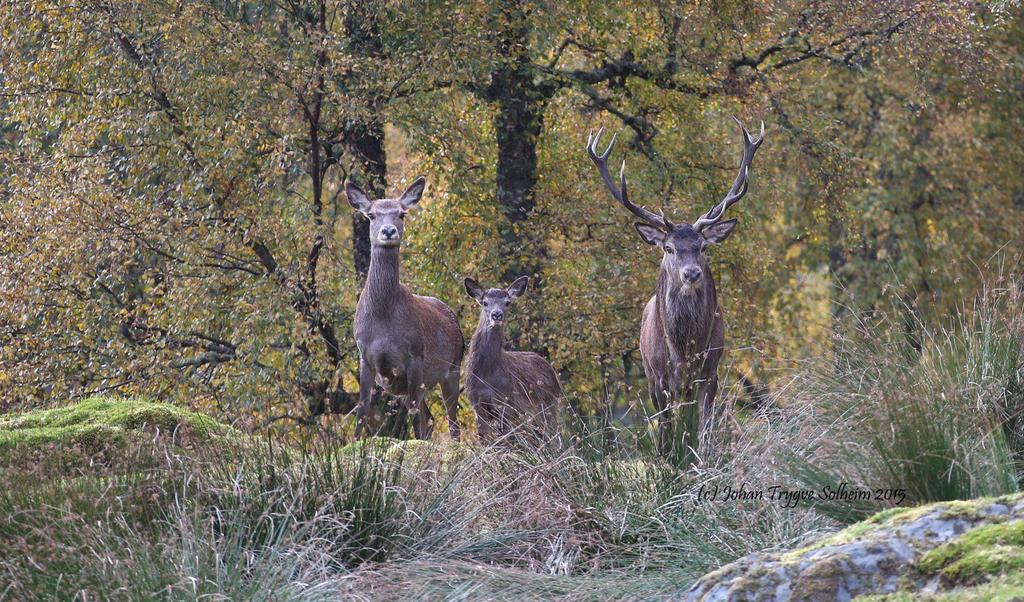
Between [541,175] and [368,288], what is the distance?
175 inches

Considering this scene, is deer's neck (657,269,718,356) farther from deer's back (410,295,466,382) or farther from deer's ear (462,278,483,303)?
deer's back (410,295,466,382)

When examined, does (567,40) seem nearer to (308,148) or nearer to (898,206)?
(308,148)

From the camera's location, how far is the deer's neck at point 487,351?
36.0ft

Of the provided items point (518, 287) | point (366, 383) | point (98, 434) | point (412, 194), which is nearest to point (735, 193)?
point (518, 287)

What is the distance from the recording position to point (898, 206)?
848 inches

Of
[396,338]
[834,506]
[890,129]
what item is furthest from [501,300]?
[890,129]

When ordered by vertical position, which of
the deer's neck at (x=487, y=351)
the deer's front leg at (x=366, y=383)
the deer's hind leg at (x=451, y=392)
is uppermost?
the deer's neck at (x=487, y=351)

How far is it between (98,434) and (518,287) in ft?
16.4

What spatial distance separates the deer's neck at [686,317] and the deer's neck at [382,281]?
2.25 metres

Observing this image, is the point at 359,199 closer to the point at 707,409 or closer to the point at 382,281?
the point at 382,281

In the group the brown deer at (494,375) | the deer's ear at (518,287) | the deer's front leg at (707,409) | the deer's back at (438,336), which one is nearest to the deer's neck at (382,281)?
the deer's back at (438,336)

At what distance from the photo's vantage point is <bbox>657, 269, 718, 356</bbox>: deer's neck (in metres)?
9.68

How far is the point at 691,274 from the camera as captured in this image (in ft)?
30.6

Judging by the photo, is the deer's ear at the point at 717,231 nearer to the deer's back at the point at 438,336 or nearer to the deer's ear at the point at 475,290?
the deer's ear at the point at 475,290
